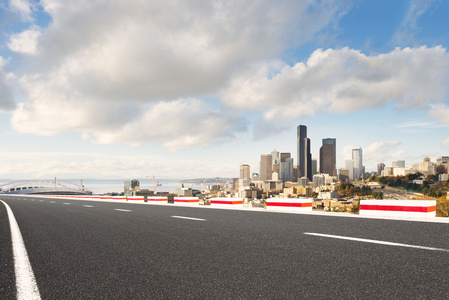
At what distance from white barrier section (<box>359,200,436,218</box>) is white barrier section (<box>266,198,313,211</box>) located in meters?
3.43

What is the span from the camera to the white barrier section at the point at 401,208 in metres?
12.7

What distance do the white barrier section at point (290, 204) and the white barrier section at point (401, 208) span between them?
11.3ft

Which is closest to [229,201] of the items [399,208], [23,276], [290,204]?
[290,204]

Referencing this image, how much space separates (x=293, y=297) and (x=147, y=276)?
1978 millimetres

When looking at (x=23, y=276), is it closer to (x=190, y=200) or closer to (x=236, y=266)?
(x=236, y=266)

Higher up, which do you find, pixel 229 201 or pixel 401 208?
pixel 401 208

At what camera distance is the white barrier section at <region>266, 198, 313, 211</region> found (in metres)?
17.5

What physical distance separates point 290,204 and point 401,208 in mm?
6080

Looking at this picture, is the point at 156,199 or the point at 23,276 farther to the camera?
the point at 156,199

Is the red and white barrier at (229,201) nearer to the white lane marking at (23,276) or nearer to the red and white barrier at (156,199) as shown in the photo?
the red and white barrier at (156,199)

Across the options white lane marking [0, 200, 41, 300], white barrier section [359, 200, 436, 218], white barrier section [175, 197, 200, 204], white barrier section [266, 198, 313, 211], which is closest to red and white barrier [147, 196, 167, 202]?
white barrier section [175, 197, 200, 204]

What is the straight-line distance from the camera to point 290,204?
18188 mm

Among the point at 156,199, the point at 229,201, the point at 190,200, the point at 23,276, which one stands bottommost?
the point at 156,199

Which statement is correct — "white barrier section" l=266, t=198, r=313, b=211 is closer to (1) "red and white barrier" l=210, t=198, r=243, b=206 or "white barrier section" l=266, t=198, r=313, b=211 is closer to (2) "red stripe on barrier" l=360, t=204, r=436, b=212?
(1) "red and white barrier" l=210, t=198, r=243, b=206
